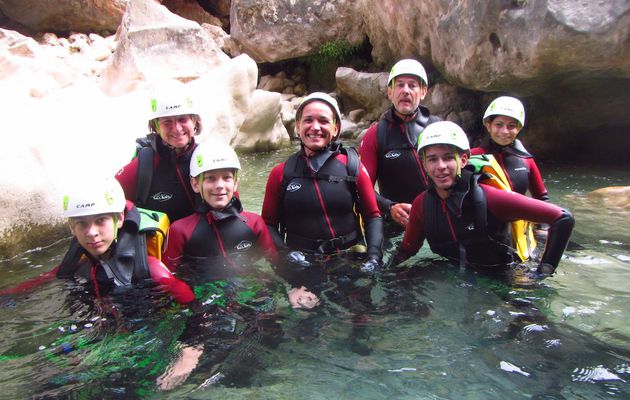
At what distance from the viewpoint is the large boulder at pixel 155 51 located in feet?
31.2

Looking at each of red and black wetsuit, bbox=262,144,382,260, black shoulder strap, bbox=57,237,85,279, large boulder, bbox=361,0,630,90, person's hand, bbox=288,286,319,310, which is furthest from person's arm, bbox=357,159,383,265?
large boulder, bbox=361,0,630,90

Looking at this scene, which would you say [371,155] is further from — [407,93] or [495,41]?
[495,41]

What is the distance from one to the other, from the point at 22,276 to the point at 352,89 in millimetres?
11702

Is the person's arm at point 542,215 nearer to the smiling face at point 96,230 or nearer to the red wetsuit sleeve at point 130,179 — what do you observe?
the smiling face at point 96,230

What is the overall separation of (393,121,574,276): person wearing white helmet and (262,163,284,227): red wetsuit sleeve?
1171mm

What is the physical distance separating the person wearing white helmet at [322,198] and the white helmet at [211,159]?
1.79ft

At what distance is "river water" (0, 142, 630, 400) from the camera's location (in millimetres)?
2754

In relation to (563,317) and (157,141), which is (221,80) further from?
(563,317)

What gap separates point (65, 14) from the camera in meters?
21.5

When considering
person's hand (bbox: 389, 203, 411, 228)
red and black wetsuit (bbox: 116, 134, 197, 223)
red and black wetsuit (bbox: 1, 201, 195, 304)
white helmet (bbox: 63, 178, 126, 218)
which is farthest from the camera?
person's hand (bbox: 389, 203, 411, 228)

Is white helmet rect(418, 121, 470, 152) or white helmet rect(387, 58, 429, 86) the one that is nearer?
white helmet rect(418, 121, 470, 152)

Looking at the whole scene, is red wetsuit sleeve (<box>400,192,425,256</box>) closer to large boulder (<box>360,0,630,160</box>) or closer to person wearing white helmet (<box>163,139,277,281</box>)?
person wearing white helmet (<box>163,139,277,281</box>)

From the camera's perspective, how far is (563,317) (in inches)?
140

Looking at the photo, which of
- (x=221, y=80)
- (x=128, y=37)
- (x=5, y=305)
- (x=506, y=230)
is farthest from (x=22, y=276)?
(x=128, y=37)
